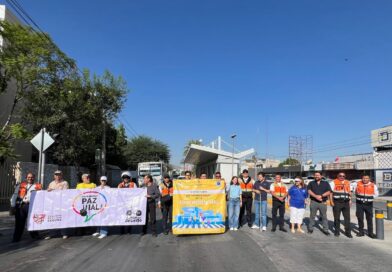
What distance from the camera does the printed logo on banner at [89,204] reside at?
32.9 ft

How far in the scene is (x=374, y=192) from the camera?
10594 millimetres

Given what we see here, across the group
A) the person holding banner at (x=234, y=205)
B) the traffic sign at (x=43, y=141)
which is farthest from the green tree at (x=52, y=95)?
the person holding banner at (x=234, y=205)

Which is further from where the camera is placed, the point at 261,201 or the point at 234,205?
the point at 261,201

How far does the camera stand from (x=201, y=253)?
799 centimetres

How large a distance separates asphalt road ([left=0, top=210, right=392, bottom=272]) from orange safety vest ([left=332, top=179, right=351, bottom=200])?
1.21m

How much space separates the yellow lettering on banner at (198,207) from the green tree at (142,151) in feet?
187

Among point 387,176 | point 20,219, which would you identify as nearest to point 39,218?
point 20,219

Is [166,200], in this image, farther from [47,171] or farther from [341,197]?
[47,171]

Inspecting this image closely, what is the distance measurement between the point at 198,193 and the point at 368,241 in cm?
477

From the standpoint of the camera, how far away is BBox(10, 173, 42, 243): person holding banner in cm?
945

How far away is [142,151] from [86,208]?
59.4m

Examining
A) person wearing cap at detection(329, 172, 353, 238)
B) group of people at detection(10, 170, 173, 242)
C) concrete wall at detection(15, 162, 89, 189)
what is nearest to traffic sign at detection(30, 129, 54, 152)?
group of people at detection(10, 170, 173, 242)

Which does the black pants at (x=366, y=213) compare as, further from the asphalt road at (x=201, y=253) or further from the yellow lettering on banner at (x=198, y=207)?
the yellow lettering on banner at (x=198, y=207)

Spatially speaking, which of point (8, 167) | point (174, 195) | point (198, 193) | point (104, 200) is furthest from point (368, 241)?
point (8, 167)
